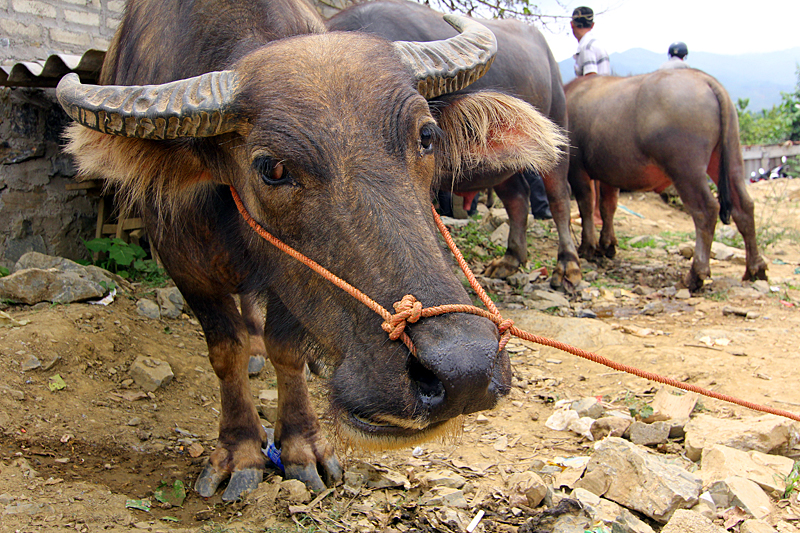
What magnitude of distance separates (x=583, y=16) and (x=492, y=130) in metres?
6.28

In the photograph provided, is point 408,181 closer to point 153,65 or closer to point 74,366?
point 153,65

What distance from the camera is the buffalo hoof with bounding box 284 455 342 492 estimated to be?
8.90 ft

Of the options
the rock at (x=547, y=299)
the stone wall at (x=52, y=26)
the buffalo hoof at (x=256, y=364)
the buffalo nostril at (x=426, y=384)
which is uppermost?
the stone wall at (x=52, y=26)

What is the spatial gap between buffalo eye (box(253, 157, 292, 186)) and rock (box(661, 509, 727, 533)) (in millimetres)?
1702

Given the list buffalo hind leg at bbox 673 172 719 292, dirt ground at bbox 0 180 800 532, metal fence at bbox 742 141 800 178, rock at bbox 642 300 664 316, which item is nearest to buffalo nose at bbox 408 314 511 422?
dirt ground at bbox 0 180 800 532

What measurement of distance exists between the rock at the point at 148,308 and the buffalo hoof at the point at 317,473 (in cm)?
197

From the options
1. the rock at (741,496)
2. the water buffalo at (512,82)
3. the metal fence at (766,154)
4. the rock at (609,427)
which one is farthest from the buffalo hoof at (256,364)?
the metal fence at (766,154)

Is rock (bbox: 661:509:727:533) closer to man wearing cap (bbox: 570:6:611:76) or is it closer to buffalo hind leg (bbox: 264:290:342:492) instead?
buffalo hind leg (bbox: 264:290:342:492)

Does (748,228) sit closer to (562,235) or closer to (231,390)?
(562,235)

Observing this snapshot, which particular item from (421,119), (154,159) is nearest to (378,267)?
(421,119)

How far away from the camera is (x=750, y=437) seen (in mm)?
2762

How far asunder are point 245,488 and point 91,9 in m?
4.30

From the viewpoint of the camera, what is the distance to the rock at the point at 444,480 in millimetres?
2578

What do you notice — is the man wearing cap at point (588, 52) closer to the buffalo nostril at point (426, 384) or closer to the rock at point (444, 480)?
the rock at point (444, 480)
